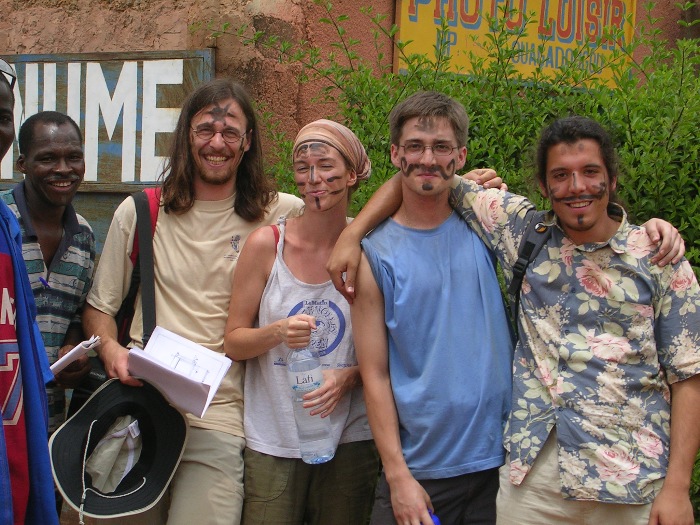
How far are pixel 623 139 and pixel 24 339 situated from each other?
2753mm

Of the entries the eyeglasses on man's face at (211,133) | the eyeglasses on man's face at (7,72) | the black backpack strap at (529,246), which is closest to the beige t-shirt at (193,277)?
the eyeglasses on man's face at (211,133)

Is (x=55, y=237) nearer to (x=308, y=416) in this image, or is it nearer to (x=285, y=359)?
(x=285, y=359)

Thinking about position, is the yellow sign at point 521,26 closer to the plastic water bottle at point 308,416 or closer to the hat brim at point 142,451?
the plastic water bottle at point 308,416

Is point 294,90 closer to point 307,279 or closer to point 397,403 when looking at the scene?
point 307,279

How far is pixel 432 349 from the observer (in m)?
2.78

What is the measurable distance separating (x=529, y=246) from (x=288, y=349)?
942 millimetres

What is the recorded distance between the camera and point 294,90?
487cm

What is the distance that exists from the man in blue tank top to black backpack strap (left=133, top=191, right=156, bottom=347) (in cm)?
81

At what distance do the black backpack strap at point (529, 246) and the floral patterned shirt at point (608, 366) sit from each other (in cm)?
7

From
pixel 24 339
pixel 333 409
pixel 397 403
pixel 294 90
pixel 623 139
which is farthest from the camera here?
pixel 294 90

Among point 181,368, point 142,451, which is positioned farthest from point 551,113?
point 142,451

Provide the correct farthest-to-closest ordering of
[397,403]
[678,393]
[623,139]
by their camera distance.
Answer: [623,139] < [397,403] < [678,393]

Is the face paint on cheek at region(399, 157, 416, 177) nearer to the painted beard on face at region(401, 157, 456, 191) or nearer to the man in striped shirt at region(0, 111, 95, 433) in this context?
the painted beard on face at region(401, 157, 456, 191)

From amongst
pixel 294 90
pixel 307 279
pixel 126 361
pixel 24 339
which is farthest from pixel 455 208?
pixel 294 90
